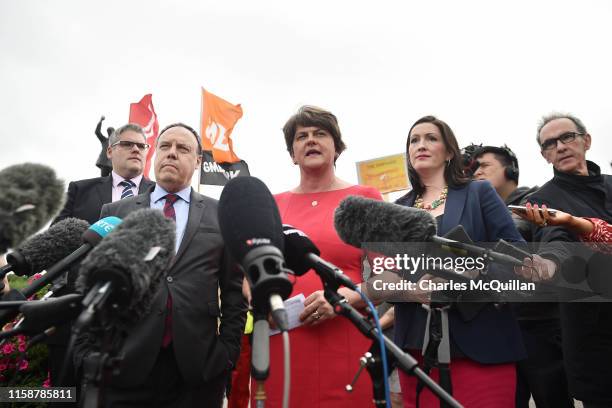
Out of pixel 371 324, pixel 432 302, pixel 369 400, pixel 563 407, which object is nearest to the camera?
pixel 371 324

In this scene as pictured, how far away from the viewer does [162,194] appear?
2930mm

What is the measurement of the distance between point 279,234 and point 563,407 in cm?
288

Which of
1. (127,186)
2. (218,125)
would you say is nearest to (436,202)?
(127,186)

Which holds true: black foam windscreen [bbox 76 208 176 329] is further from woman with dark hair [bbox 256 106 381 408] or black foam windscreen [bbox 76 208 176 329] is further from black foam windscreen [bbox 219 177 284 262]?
woman with dark hair [bbox 256 106 381 408]

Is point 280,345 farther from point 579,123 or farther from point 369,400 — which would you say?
point 579,123

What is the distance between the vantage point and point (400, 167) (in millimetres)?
11328

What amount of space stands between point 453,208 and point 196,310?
5.14 feet

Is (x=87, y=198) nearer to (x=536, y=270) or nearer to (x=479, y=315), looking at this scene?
(x=479, y=315)

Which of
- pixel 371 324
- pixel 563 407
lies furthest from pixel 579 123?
pixel 371 324

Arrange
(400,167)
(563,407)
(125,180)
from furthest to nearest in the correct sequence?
(400,167)
(125,180)
(563,407)

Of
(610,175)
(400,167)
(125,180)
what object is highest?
(400,167)

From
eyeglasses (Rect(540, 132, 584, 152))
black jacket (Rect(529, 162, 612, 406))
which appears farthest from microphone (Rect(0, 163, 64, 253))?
eyeglasses (Rect(540, 132, 584, 152))

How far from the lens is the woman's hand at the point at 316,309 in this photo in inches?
96.3

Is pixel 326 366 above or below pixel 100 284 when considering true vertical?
below
